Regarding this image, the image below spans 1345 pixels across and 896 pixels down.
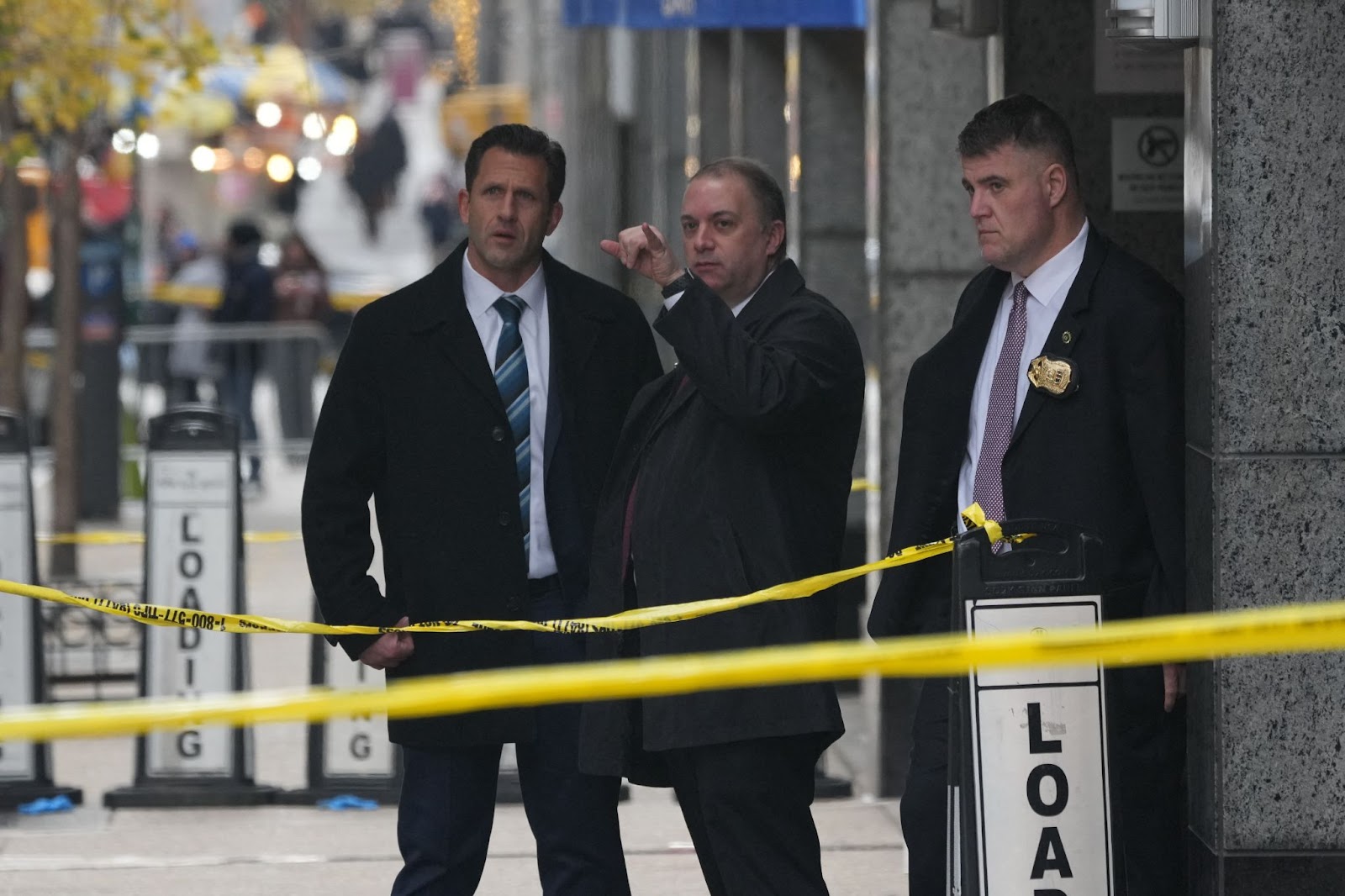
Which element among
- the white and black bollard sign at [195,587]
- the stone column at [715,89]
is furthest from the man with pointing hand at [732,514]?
the stone column at [715,89]

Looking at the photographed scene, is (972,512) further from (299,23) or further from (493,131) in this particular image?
(299,23)

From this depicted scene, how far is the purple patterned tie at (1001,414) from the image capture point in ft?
15.6

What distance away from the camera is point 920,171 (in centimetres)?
804

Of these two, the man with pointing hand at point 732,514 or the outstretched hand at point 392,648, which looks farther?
the outstretched hand at point 392,648

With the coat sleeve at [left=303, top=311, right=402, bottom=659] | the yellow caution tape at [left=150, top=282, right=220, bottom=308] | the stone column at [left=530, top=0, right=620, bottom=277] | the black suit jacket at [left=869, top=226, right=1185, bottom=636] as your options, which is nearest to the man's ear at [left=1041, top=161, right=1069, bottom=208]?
the black suit jacket at [left=869, top=226, right=1185, bottom=636]

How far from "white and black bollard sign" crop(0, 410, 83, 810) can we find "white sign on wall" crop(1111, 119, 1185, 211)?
13.2ft

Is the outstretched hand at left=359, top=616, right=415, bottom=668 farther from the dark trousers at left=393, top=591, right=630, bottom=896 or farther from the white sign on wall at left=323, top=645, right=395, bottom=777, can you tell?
the white sign on wall at left=323, top=645, right=395, bottom=777

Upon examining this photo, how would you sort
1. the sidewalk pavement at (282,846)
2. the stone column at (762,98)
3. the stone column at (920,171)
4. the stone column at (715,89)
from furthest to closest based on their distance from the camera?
the stone column at (715,89) → the stone column at (762,98) → the stone column at (920,171) → the sidewalk pavement at (282,846)

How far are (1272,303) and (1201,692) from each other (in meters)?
0.82

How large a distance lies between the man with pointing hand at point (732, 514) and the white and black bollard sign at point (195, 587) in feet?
11.1

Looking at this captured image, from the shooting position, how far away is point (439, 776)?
16.8ft

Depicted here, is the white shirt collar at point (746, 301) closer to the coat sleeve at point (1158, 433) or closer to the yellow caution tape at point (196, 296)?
the coat sleeve at point (1158, 433)

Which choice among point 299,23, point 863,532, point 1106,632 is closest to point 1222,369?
point 1106,632

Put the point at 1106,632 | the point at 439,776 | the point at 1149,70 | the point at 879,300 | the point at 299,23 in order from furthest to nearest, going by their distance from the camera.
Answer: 1. the point at 299,23
2. the point at 879,300
3. the point at 1149,70
4. the point at 439,776
5. the point at 1106,632
